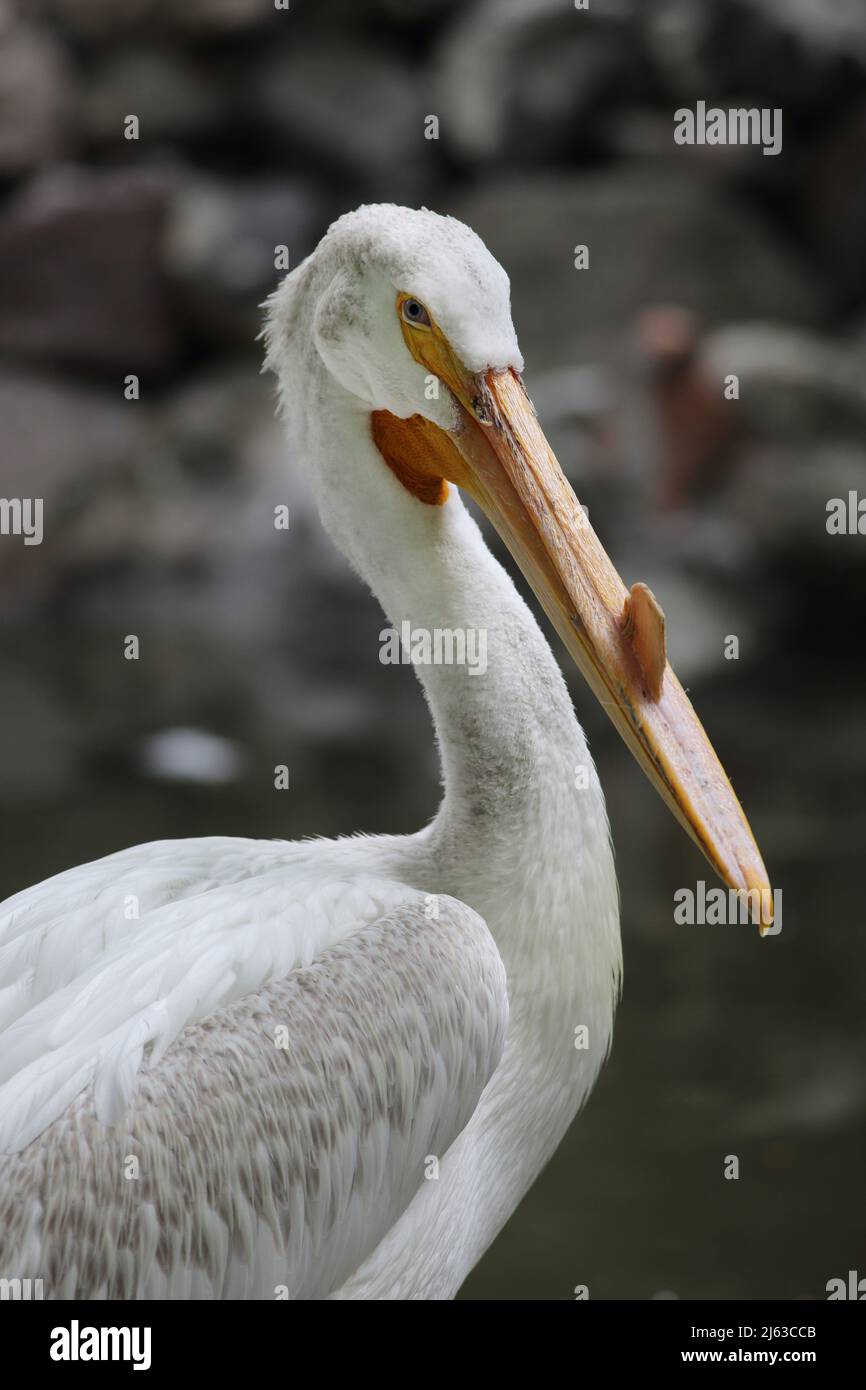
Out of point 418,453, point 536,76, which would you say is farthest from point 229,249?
point 418,453

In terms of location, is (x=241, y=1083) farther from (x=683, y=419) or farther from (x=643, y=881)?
(x=683, y=419)

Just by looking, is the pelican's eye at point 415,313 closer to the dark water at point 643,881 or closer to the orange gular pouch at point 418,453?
the orange gular pouch at point 418,453

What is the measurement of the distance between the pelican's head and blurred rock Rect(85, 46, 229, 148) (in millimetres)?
7497

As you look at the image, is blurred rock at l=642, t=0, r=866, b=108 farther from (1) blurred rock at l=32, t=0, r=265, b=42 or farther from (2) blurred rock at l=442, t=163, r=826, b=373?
(1) blurred rock at l=32, t=0, r=265, b=42

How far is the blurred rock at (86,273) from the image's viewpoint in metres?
8.43

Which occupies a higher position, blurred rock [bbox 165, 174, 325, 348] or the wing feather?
blurred rock [bbox 165, 174, 325, 348]

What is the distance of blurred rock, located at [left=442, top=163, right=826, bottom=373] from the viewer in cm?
823

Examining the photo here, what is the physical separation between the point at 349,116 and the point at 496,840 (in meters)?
7.62

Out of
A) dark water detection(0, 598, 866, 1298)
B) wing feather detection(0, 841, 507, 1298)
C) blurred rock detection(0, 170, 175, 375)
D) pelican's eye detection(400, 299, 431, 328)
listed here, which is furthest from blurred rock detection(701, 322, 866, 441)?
wing feather detection(0, 841, 507, 1298)

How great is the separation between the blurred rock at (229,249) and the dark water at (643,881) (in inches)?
79.5

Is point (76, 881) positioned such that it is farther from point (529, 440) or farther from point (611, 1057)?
point (611, 1057)

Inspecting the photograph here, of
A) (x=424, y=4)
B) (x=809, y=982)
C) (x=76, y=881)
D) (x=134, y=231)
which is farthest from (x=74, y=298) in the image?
(x=76, y=881)

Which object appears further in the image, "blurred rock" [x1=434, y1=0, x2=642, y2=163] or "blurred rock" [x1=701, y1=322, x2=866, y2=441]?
"blurred rock" [x1=434, y1=0, x2=642, y2=163]

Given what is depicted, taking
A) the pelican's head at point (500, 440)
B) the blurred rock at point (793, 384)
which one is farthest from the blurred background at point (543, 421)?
the pelican's head at point (500, 440)
